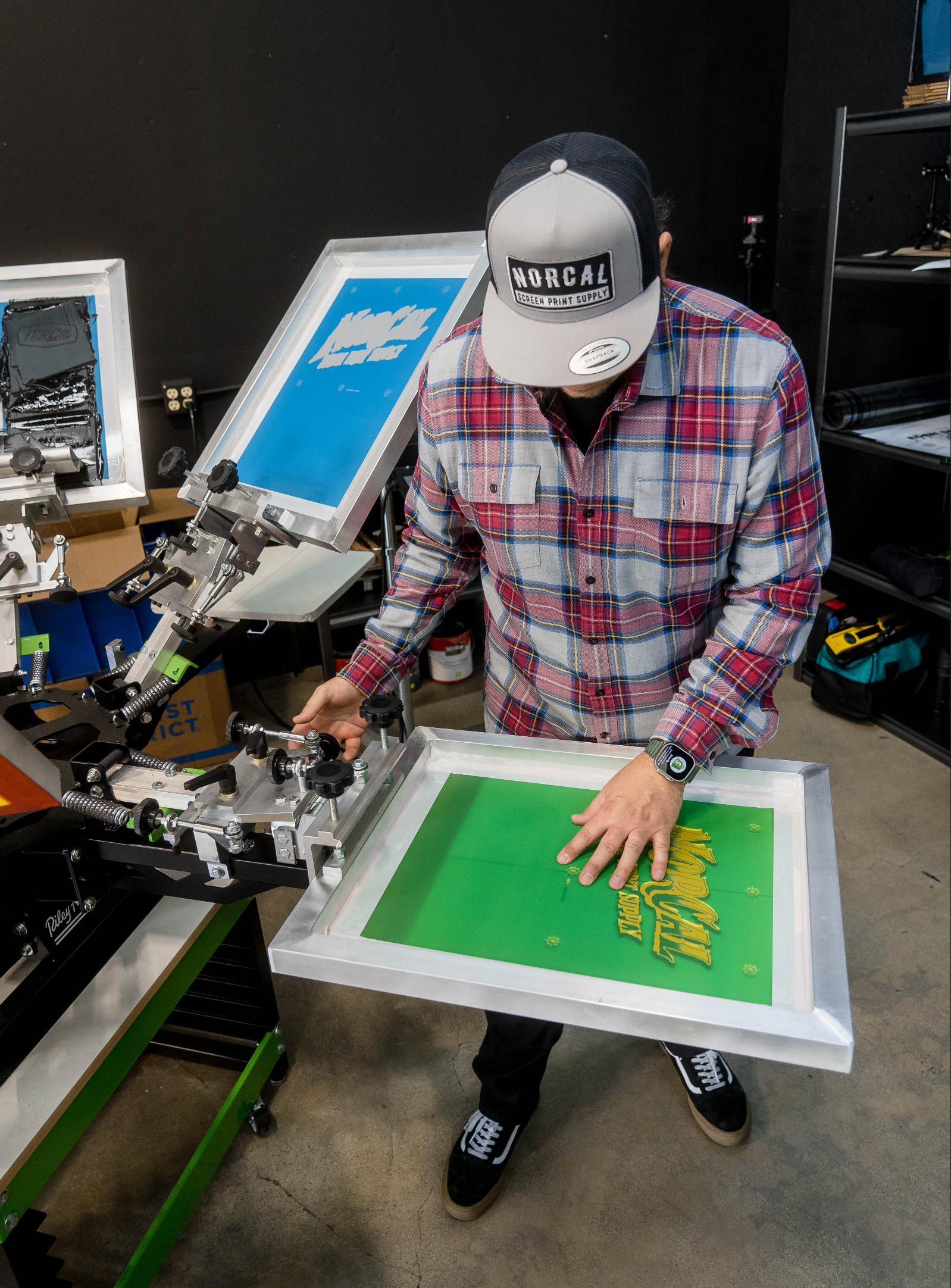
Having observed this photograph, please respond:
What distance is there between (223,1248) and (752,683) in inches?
55.9

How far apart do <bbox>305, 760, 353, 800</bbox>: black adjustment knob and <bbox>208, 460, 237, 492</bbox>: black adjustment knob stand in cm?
62

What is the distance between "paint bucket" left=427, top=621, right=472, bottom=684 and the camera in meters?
3.38

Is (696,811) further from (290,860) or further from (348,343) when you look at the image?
(348,343)

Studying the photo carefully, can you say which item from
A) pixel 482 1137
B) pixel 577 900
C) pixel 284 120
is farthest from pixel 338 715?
pixel 284 120

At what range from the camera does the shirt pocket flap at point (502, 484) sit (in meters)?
1.22

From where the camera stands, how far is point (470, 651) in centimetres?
343

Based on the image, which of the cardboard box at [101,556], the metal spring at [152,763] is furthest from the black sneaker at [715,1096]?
the cardboard box at [101,556]

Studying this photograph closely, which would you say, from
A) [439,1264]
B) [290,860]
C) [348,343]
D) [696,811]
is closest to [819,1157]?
[439,1264]

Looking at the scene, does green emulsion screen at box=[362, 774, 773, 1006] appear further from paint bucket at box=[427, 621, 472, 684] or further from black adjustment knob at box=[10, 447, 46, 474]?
paint bucket at box=[427, 621, 472, 684]

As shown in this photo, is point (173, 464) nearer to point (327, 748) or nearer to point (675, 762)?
point (327, 748)

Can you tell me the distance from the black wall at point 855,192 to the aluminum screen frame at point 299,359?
A: 2.34m

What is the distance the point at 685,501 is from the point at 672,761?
34 centimetres

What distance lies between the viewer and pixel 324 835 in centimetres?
97

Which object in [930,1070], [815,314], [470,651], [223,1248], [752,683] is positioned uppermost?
[815,314]
